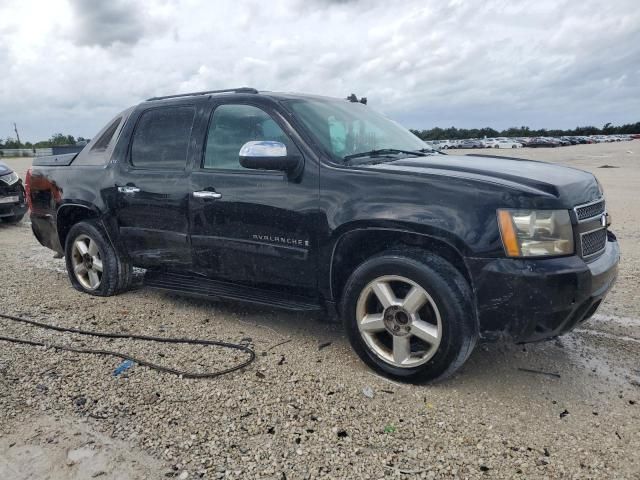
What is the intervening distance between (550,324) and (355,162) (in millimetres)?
1554

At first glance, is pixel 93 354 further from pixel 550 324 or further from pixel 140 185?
pixel 550 324

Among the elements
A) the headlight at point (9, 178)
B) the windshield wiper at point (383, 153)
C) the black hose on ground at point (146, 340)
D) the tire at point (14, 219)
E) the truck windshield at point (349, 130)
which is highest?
the truck windshield at point (349, 130)

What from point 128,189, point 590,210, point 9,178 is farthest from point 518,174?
point 9,178

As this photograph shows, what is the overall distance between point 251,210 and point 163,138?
48.7 inches

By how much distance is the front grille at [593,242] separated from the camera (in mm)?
2982

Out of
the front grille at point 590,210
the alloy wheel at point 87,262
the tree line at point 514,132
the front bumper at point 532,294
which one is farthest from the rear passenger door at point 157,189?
the tree line at point 514,132

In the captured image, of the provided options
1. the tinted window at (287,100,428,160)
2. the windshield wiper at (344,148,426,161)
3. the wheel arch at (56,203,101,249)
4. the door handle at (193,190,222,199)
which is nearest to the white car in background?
the tinted window at (287,100,428,160)

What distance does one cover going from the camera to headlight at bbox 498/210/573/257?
282 cm

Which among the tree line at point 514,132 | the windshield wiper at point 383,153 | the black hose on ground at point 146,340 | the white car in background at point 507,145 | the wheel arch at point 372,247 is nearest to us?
the wheel arch at point 372,247

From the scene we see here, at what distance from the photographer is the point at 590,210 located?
3.12 m

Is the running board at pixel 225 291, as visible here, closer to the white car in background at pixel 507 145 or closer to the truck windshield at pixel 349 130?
the truck windshield at pixel 349 130

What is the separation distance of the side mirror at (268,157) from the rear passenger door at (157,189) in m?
0.83

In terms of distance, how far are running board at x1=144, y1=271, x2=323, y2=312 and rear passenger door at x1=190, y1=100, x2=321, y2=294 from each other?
80 millimetres

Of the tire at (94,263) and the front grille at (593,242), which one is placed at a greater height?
the front grille at (593,242)
